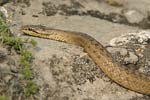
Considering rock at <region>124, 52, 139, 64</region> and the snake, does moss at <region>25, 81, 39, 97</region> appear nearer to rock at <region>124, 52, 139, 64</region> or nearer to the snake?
the snake

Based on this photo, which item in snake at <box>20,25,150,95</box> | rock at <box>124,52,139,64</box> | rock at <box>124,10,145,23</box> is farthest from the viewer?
rock at <box>124,10,145,23</box>

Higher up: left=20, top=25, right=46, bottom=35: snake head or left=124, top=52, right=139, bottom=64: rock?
left=20, top=25, right=46, bottom=35: snake head

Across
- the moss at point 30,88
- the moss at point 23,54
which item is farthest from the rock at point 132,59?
the moss at point 30,88

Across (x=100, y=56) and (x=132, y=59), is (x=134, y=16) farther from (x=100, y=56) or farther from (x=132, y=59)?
(x=100, y=56)

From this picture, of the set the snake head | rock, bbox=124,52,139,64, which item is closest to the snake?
the snake head

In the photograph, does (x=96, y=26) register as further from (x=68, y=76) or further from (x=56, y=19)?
(x=68, y=76)

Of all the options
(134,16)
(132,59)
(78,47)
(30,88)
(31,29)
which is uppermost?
(134,16)

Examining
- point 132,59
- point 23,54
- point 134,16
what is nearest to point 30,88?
point 23,54

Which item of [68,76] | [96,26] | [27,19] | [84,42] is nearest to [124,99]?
[68,76]
